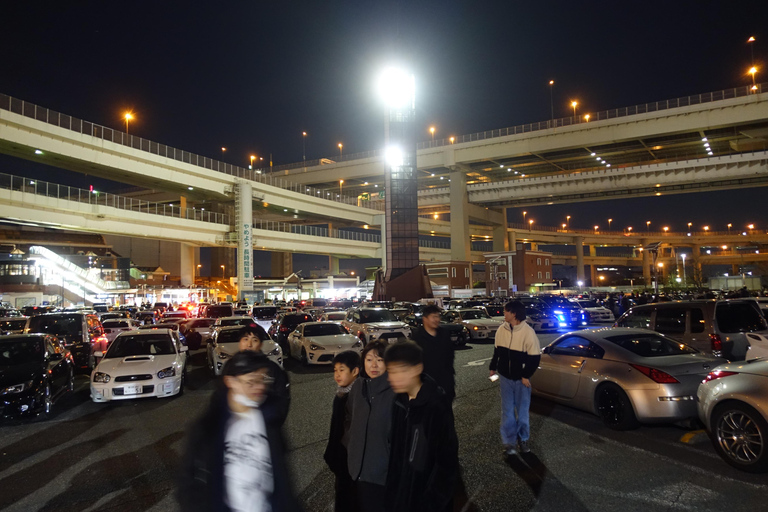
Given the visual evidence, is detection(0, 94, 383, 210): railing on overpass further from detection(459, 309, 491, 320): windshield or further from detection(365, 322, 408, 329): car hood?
detection(459, 309, 491, 320): windshield

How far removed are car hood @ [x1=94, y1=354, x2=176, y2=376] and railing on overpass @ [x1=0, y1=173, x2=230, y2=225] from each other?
3149 centimetres

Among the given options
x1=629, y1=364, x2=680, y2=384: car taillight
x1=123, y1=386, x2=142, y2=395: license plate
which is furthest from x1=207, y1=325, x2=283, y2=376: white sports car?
x1=629, y1=364, x2=680, y2=384: car taillight

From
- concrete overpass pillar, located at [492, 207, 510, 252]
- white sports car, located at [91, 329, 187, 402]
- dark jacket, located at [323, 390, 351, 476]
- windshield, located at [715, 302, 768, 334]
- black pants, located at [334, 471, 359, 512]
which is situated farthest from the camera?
concrete overpass pillar, located at [492, 207, 510, 252]

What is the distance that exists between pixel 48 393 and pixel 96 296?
143 ft

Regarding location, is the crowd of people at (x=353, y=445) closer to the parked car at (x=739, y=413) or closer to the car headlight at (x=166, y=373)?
the parked car at (x=739, y=413)

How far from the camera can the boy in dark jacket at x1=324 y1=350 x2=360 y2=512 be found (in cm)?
335

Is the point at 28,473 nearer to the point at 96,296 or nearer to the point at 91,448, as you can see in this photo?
the point at 91,448

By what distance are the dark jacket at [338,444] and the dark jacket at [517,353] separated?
9.64 ft

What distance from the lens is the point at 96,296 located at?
155 ft

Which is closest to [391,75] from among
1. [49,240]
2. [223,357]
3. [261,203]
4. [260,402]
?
[261,203]

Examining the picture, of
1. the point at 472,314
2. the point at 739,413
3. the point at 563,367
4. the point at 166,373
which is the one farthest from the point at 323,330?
the point at 739,413

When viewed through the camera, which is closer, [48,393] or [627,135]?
[48,393]

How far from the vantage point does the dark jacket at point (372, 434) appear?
9.67ft

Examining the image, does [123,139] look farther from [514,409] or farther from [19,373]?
[514,409]
